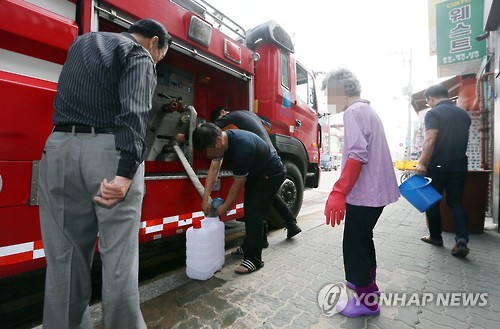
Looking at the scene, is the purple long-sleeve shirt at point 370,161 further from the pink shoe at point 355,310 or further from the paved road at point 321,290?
the paved road at point 321,290

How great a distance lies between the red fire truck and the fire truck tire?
0.05ft

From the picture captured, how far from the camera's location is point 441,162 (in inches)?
123

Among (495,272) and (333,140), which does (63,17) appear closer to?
(495,272)

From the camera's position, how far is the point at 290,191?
12.8ft

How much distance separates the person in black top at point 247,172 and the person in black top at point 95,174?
0.99 metres

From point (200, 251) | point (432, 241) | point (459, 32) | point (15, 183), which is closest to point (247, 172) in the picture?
point (200, 251)

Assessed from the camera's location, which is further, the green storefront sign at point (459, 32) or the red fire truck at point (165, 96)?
the green storefront sign at point (459, 32)

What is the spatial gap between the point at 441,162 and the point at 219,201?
100 inches

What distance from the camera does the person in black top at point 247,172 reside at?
7.54ft

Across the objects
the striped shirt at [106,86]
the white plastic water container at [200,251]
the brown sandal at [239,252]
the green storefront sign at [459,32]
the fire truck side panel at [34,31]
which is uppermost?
the green storefront sign at [459,32]

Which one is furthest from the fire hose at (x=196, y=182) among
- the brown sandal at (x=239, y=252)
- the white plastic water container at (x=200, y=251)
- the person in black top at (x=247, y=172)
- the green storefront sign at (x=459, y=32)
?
the green storefront sign at (x=459, y=32)

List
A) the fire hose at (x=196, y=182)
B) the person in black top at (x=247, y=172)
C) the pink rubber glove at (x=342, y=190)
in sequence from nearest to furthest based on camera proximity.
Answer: the pink rubber glove at (x=342, y=190) < the person in black top at (x=247, y=172) < the fire hose at (x=196, y=182)

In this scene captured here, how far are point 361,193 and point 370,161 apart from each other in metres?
0.22

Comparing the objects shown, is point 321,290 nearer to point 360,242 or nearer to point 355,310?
point 355,310
